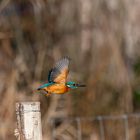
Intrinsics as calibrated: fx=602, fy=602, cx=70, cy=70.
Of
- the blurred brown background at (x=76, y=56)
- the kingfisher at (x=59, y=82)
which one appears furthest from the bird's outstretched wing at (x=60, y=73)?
the blurred brown background at (x=76, y=56)

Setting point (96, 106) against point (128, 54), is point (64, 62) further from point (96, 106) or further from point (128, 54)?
point (128, 54)

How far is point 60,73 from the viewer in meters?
3.14

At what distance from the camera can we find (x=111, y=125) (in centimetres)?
604

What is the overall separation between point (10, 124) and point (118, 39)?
60.8 inches

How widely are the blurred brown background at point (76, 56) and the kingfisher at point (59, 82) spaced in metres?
2.69

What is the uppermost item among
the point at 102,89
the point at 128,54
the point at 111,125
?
the point at 128,54

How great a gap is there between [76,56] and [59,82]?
11.6 feet

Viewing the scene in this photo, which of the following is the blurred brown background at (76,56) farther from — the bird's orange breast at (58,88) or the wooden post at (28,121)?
the wooden post at (28,121)

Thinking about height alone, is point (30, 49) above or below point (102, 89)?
above

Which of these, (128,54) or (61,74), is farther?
(128,54)

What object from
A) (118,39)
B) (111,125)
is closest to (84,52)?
(118,39)

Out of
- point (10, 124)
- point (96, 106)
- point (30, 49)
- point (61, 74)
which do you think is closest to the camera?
point (61, 74)

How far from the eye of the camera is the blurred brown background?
6.17 meters

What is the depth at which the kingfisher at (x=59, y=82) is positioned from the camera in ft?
Result: 10.0
